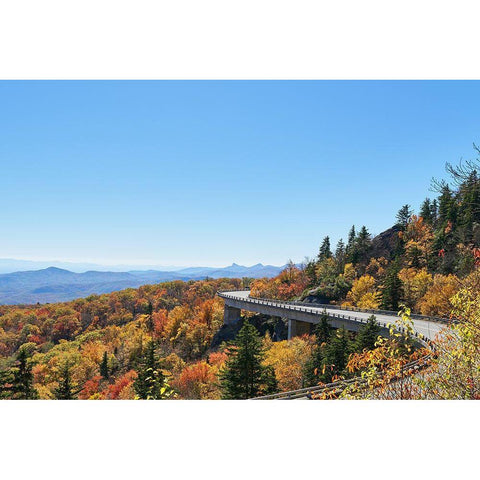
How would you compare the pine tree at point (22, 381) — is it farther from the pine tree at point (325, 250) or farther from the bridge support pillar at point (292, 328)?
the pine tree at point (325, 250)

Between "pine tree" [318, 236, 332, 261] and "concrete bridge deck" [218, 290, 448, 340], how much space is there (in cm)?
3103

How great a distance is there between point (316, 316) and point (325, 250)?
4558cm

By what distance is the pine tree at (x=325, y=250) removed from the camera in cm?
7831

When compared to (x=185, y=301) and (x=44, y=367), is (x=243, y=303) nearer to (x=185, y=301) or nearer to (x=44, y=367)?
(x=44, y=367)

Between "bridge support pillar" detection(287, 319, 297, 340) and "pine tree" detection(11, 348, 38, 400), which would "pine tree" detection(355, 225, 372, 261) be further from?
"pine tree" detection(11, 348, 38, 400)

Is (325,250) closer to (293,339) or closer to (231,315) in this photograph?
(231,315)

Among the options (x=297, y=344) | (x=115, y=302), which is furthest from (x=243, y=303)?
(x=115, y=302)

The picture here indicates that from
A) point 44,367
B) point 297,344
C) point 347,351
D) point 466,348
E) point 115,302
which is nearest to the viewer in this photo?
point 466,348

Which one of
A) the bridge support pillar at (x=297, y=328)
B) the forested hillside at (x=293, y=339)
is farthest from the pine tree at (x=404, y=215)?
the bridge support pillar at (x=297, y=328)

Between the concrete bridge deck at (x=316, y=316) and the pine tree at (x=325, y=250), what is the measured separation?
31.0m

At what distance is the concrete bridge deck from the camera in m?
26.2

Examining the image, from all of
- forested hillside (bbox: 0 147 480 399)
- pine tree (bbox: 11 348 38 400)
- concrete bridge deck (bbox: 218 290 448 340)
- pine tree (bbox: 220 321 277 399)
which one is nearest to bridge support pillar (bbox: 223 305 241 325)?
concrete bridge deck (bbox: 218 290 448 340)

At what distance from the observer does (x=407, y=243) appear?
2352 inches
